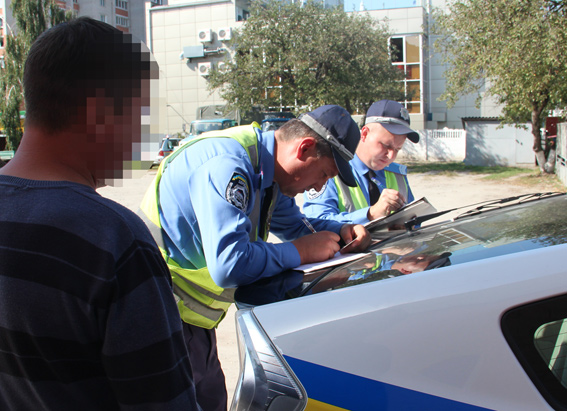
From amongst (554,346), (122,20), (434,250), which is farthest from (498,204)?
(122,20)

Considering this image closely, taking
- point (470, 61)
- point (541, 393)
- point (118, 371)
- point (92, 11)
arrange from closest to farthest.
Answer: point (118, 371) → point (541, 393) → point (470, 61) → point (92, 11)

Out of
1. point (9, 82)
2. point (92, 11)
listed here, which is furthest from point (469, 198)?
point (92, 11)

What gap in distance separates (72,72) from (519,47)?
44.1 ft

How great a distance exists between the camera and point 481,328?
4.09 feet

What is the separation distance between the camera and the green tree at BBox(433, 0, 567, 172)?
39.5 feet

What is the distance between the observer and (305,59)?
2045cm

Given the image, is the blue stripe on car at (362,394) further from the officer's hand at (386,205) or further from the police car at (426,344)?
the officer's hand at (386,205)

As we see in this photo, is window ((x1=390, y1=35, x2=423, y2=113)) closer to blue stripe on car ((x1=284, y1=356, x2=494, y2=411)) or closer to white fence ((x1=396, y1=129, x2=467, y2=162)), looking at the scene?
white fence ((x1=396, y1=129, x2=467, y2=162))

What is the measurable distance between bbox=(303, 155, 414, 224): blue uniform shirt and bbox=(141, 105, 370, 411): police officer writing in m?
0.53

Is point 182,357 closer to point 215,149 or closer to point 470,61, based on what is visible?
point 215,149

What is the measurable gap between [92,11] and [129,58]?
6258 centimetres

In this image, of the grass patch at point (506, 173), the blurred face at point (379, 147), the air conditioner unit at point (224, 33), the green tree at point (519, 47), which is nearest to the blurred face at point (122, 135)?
the blurred face at point (379, 147)

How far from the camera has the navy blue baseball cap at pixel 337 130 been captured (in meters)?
2.05

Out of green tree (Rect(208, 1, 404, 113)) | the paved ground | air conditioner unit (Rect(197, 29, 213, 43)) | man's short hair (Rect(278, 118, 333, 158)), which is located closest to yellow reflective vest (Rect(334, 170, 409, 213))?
man's short hair (Rect(278, 118, 333, 158))
